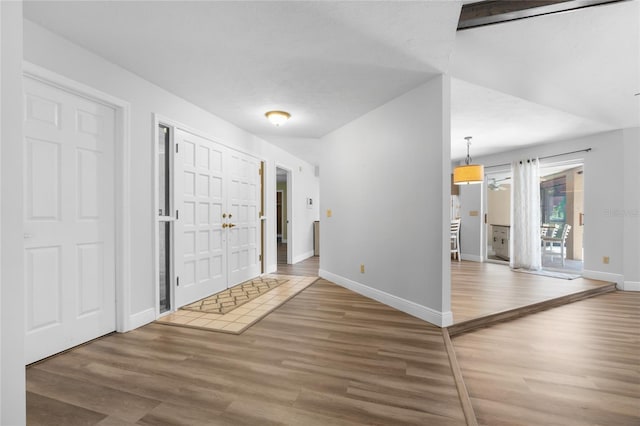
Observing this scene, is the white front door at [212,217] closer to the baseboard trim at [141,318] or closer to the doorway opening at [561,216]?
the baseboard trim at [141,318]

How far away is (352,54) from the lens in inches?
103

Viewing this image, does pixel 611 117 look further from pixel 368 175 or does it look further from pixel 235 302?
pixel 235 302

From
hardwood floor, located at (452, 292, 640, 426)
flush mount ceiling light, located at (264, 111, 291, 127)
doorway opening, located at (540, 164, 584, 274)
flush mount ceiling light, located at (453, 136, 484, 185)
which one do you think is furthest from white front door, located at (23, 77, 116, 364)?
doorway opening, located at (540, 164, 584, 274)

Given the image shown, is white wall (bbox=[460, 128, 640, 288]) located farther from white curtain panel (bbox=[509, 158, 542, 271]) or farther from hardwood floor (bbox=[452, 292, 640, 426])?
hardwood floor (bbox=[452, 292, 640, 426])

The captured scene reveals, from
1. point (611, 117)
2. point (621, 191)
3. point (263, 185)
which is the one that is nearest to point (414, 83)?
point (263, 185)

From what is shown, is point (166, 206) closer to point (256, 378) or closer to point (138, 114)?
point (138, 114)

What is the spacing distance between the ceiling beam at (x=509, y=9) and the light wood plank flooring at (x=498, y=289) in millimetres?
2734

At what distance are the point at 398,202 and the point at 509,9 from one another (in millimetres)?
1982

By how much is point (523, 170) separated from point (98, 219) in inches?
281

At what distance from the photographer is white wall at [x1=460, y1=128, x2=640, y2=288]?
4949mm

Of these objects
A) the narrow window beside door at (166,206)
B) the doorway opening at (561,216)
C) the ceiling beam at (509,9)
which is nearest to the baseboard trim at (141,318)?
the narrow window beside door at (166,206)

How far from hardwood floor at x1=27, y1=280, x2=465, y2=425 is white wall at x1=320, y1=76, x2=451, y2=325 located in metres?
0.54

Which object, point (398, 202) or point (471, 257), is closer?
point (398, 202)

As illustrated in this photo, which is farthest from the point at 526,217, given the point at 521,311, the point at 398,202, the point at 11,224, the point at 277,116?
the point at 11,224
